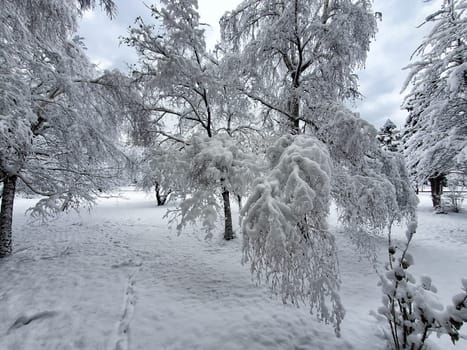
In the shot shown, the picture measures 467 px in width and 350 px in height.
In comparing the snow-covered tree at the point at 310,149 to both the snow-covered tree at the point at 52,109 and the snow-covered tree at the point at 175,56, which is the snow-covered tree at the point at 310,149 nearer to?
the snow-covered tree at the point at 175,56

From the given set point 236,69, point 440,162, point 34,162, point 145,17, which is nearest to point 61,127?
point 34,162

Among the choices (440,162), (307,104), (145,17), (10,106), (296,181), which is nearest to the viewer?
(296,181)

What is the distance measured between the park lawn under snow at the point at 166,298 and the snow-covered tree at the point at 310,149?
0.47m

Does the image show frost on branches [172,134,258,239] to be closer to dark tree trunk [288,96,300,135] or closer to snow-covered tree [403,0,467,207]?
dark tree trunk [288,96,300,135]

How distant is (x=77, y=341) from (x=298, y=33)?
6584 mm

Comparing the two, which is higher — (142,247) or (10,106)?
(10,106)

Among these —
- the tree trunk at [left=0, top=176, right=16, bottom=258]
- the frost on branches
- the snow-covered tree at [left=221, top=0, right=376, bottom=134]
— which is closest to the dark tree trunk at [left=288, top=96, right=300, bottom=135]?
the snow-covered tree at [left=221, top=0, right=376, bottom=134]

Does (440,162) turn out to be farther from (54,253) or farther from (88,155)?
(54,253)

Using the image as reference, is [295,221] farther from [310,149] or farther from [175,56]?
[175,56]

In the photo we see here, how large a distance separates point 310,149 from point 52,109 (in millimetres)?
5755

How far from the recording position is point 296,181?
244cm

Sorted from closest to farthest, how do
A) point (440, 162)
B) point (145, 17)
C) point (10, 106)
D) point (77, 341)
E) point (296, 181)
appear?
1. point (296, 181)
2. point (77, 341)
3. point (10, 106)
4. point (145, 17)
5. point (440, 162)

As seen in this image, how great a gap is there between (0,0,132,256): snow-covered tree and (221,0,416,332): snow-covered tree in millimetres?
3497

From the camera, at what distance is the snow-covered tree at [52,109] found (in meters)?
3.52
